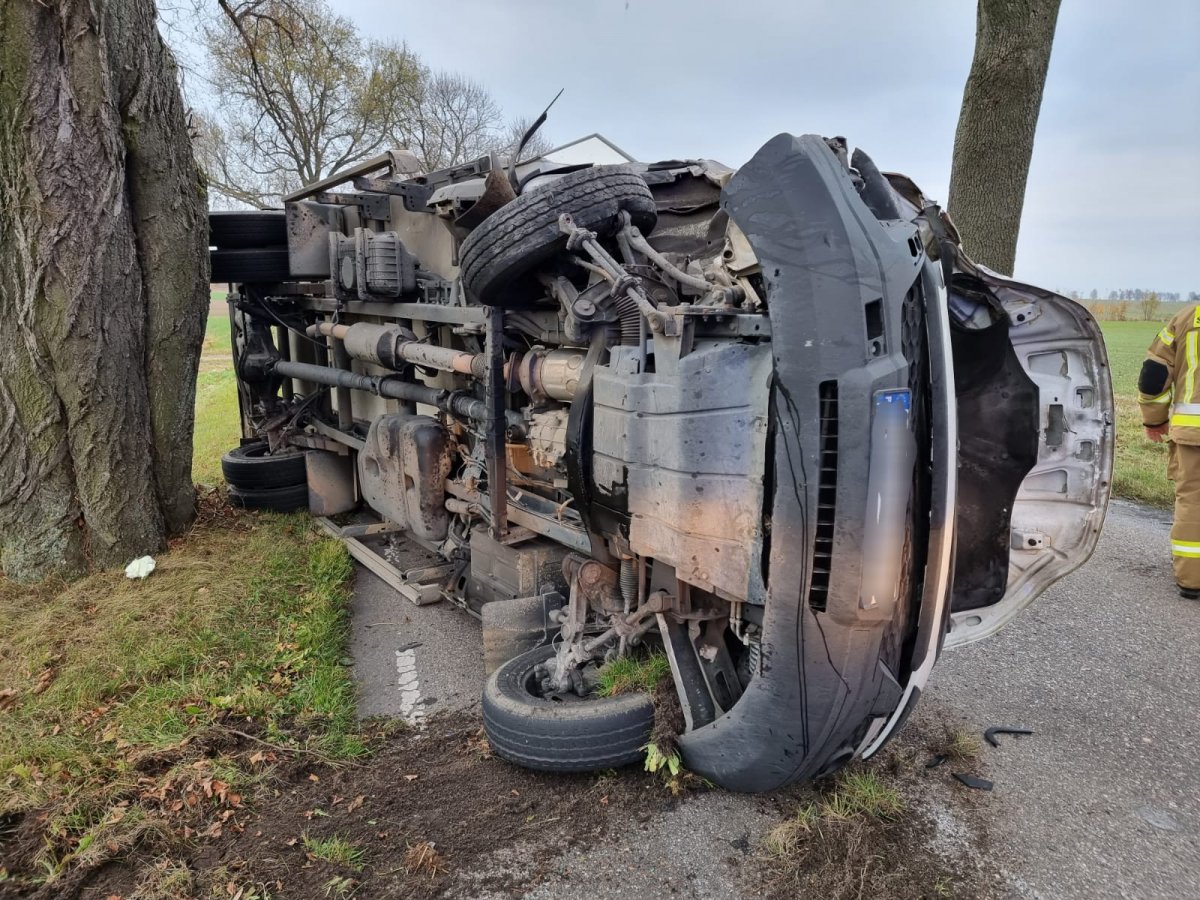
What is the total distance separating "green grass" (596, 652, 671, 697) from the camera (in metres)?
2.86

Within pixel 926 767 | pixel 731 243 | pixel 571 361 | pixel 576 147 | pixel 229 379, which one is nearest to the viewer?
pixel 731 243

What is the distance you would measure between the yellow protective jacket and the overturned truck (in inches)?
101

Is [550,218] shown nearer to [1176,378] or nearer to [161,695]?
[161,695]

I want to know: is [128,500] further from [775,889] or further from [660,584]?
[775,889]

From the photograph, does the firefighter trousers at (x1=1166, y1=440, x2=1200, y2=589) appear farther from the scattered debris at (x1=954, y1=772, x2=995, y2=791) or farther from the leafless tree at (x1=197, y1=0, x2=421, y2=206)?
the leafless tree at (x1=197, y1=0, x2=421, y2=206)

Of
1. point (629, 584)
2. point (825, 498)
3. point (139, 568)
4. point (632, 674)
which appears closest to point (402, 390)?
point (139, 568)

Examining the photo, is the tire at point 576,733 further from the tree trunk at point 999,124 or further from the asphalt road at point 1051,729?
the tree trunk at point 999,124

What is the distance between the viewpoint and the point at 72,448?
14.5 feet

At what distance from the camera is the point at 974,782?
2820 mm

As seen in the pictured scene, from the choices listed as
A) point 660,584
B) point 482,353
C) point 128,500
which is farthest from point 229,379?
point 660,584

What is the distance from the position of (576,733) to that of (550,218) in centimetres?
174

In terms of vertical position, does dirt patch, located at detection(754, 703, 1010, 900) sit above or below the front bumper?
below

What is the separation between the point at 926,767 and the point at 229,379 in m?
17.8

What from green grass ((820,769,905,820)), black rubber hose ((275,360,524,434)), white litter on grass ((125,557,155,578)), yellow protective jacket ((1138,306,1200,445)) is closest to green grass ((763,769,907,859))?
green grass ((820,769,905,820))
